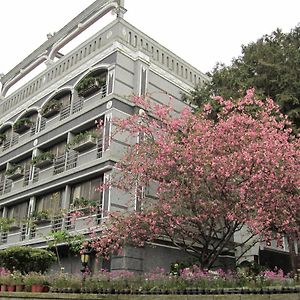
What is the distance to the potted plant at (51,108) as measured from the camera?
2431 centimetres

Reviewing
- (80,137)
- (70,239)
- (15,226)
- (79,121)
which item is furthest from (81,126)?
(15,226)

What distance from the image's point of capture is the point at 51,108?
24.6m

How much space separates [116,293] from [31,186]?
1367 centimetres

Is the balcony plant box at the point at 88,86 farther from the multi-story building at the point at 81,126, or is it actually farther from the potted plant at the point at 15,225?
the potted plant at the point at 15,225

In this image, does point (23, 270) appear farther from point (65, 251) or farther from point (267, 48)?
point (267, 48)

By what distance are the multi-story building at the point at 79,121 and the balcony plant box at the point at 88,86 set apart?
0.05m

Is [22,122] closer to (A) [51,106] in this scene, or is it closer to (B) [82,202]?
(A) [51,106]

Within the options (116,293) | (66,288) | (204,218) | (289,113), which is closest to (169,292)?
(116,293)

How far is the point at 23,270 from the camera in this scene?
57.5ft

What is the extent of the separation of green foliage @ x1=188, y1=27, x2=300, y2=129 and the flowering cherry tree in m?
4.05

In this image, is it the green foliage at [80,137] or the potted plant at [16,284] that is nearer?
the potted plant at [16,284]

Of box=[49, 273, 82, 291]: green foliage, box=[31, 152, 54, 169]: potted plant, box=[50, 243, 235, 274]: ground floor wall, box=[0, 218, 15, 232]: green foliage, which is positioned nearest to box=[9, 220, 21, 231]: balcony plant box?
box=[0, 218, 15, 232]: green foliage

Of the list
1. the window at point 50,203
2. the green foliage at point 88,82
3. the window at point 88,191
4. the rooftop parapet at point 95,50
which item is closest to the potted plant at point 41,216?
the window at point 50,203

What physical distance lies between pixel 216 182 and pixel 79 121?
435 inches
